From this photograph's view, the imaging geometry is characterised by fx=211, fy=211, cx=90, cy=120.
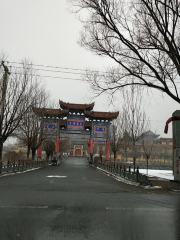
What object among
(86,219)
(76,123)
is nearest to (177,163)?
(86,219)

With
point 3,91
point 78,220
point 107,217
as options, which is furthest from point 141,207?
point 3,91

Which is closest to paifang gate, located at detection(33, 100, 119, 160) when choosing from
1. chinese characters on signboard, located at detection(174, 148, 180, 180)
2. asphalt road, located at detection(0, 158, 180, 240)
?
chinese characters on signboard, located at detection(174, 148, 180, 180)

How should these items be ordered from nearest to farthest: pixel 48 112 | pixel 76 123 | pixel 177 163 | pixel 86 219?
pixel 86 219 → pixel 177 163 → pixel 48 112 → pixel 76 123

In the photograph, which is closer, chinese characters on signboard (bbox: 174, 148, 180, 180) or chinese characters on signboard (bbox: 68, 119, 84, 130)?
chinese characters on signboard (bbox: 174, 148, 180, 180)

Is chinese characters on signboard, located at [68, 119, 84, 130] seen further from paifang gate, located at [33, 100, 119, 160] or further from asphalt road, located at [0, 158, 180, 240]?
asphalt road, located at [0, 158, 180, 240]

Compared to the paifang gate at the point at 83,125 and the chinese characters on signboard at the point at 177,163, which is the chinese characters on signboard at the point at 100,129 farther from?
the chinese characters on signboard at the point at 177,163

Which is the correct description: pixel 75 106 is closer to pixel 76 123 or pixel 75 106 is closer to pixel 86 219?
pixel 76 123

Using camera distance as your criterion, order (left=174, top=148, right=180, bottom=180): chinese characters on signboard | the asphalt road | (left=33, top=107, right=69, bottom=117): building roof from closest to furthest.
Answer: the asphalt road → (left=174, top=148, right=180, bottom=180): chinese characters on signboard → (left=33, top=107, right=69, bottom=117): building roof

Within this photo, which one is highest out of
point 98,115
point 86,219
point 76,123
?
point 98,115

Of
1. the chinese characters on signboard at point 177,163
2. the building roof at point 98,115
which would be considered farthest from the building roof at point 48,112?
the chinese characters on signboard at point 177,163

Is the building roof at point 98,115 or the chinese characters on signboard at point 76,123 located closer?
the building roof at point 98,115

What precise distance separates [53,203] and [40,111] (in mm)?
20786

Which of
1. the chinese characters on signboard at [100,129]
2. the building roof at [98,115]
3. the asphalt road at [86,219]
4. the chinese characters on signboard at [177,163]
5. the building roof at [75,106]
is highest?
the building roof at [75,106]

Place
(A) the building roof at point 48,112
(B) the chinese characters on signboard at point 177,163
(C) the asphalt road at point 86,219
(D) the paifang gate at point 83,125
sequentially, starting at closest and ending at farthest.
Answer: (C) the asphalt road at point 86,219 < (B) the chinese characters on signboard at point 177,163 < (A) the building roof at point 48,112 < (D) the paifang gate at point 83,125
